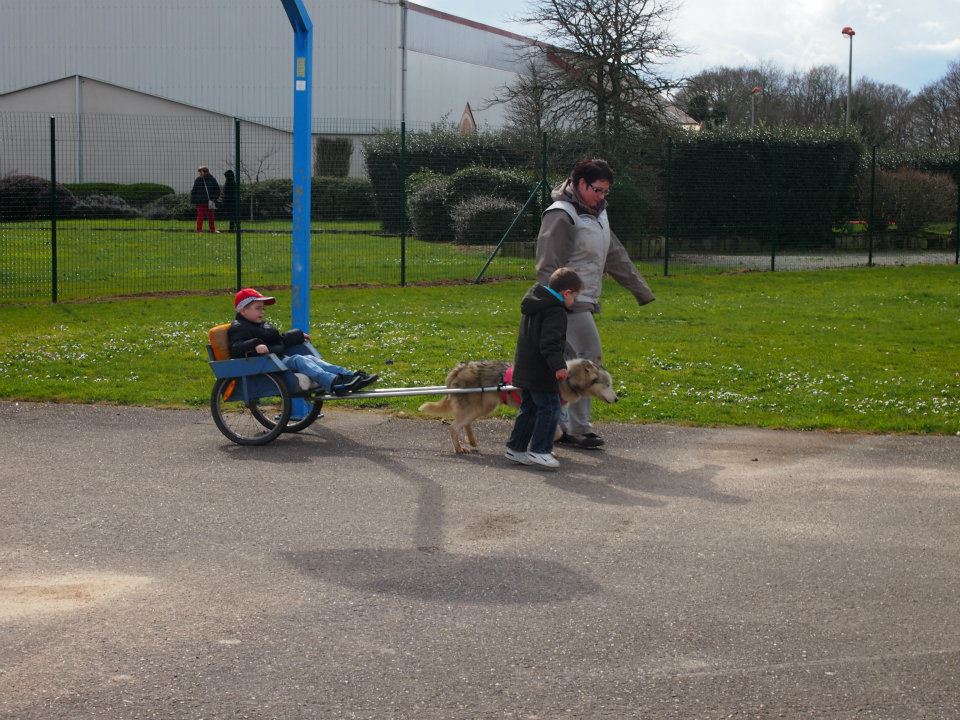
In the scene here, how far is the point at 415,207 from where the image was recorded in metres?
23.8

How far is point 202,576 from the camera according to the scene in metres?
5.86

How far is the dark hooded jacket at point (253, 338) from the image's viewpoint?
29.1 ft

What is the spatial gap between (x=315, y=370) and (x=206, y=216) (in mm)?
14088

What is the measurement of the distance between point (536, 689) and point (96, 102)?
44.1 meters

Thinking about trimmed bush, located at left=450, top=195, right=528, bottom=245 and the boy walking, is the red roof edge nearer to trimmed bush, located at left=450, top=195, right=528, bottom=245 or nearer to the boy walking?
trimmed bush, located at left=450, top=195, right=528, bottom=245

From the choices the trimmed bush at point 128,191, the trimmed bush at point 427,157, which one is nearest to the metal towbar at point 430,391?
the trimmed bush at point 427,157

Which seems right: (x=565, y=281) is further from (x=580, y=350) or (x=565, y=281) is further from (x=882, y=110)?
(x=882, y=110)

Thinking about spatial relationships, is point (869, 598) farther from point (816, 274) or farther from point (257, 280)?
point (816, 274)

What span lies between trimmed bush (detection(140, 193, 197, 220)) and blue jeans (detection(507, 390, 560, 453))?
15377 mm

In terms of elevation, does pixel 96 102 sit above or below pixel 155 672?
above

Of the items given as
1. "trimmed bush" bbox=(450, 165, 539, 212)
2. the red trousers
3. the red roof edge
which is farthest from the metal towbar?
the red roof edge

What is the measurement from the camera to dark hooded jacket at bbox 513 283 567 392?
320 inches

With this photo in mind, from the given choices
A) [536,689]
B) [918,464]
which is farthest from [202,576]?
[918,464]

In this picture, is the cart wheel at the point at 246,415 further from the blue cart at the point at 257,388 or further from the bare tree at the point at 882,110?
the bare tree at the point at 882,110
